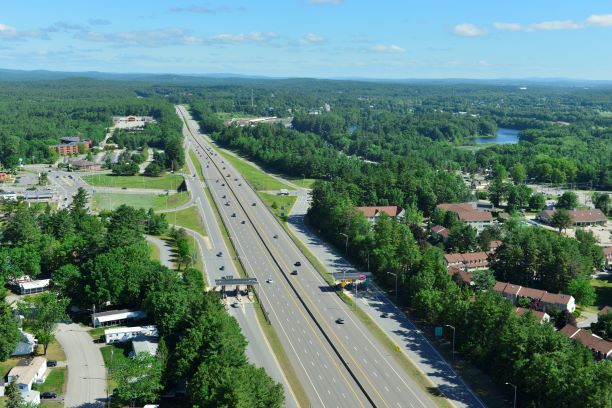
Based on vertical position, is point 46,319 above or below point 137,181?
above

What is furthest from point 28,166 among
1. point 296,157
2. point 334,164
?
point 334,164

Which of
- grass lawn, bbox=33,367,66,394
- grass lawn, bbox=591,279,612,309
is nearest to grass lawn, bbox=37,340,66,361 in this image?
grass lawn, bbox=33,367,66,394

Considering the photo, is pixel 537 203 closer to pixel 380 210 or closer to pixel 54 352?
pixel 380 210

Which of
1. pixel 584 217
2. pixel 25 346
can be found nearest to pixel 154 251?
pixel 25 346

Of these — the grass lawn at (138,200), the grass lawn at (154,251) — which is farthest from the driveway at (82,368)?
the grass lawn at (138,200)

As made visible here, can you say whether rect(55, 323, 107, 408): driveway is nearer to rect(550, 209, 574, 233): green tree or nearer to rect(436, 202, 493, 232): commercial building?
rect(436, 202, 493, 232): commercial building

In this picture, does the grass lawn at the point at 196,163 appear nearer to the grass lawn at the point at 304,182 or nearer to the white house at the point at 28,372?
the grass lawn at the point at 304,182

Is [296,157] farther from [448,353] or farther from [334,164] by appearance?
[448,353]
